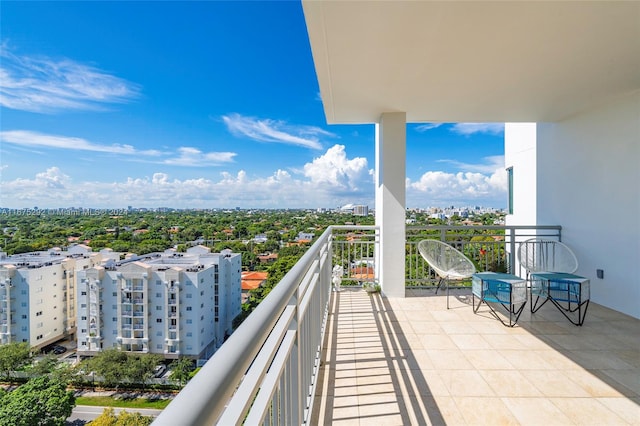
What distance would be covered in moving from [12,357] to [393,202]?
199 inches

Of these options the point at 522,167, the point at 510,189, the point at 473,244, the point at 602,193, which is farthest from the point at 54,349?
the point at 510,189

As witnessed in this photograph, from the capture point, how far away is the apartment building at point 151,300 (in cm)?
380

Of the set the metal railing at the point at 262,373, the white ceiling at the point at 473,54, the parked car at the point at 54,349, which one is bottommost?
the parked car at the point at 54,349

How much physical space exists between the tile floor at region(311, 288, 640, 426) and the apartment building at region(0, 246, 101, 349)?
3.43 m

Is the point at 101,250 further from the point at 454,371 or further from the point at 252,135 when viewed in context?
the point at 252,135

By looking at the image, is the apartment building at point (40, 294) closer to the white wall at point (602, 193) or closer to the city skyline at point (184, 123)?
the city skyline at point (184, 123)

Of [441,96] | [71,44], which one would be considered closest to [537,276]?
[441,96]

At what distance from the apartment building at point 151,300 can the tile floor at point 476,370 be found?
155cm

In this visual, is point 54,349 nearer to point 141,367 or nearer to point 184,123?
point 141,367

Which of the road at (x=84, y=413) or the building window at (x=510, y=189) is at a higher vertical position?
the building window at (x=510, y=189)

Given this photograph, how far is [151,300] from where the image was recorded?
394 cm

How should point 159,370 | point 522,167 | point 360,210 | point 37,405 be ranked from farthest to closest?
point 522,167, point 360,210, point 159,370, point 37,405

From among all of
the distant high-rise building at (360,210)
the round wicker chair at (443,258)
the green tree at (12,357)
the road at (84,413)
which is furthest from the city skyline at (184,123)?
the road at (84,413)

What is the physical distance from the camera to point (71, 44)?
1410 cm
